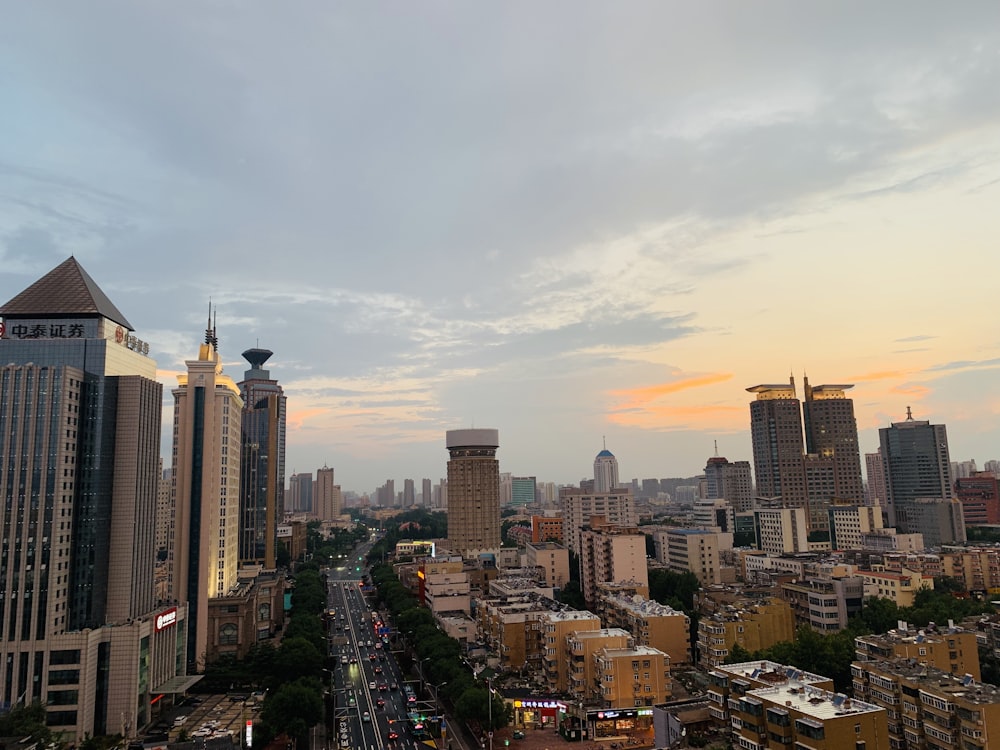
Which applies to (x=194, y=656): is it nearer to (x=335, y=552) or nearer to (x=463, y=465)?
(x=463, y=465)

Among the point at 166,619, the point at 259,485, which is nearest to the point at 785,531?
the point at 259,485

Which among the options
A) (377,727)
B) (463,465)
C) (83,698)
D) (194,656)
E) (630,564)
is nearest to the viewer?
(83,698)

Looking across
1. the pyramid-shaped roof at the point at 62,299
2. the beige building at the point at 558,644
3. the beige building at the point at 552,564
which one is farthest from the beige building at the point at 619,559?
the pyramid-shaped roof at the point at 62,299

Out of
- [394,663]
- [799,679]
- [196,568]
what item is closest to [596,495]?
[394,663]

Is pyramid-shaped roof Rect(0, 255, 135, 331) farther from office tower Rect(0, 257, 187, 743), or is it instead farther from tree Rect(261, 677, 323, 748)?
tree Rect(261, 677, 323, 748)

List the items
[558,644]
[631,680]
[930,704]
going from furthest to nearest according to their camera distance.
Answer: [558,644] → [631,680] → [930,704]

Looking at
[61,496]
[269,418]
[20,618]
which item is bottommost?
[20,618]

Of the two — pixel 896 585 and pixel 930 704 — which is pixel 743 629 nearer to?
pixel 896 585
